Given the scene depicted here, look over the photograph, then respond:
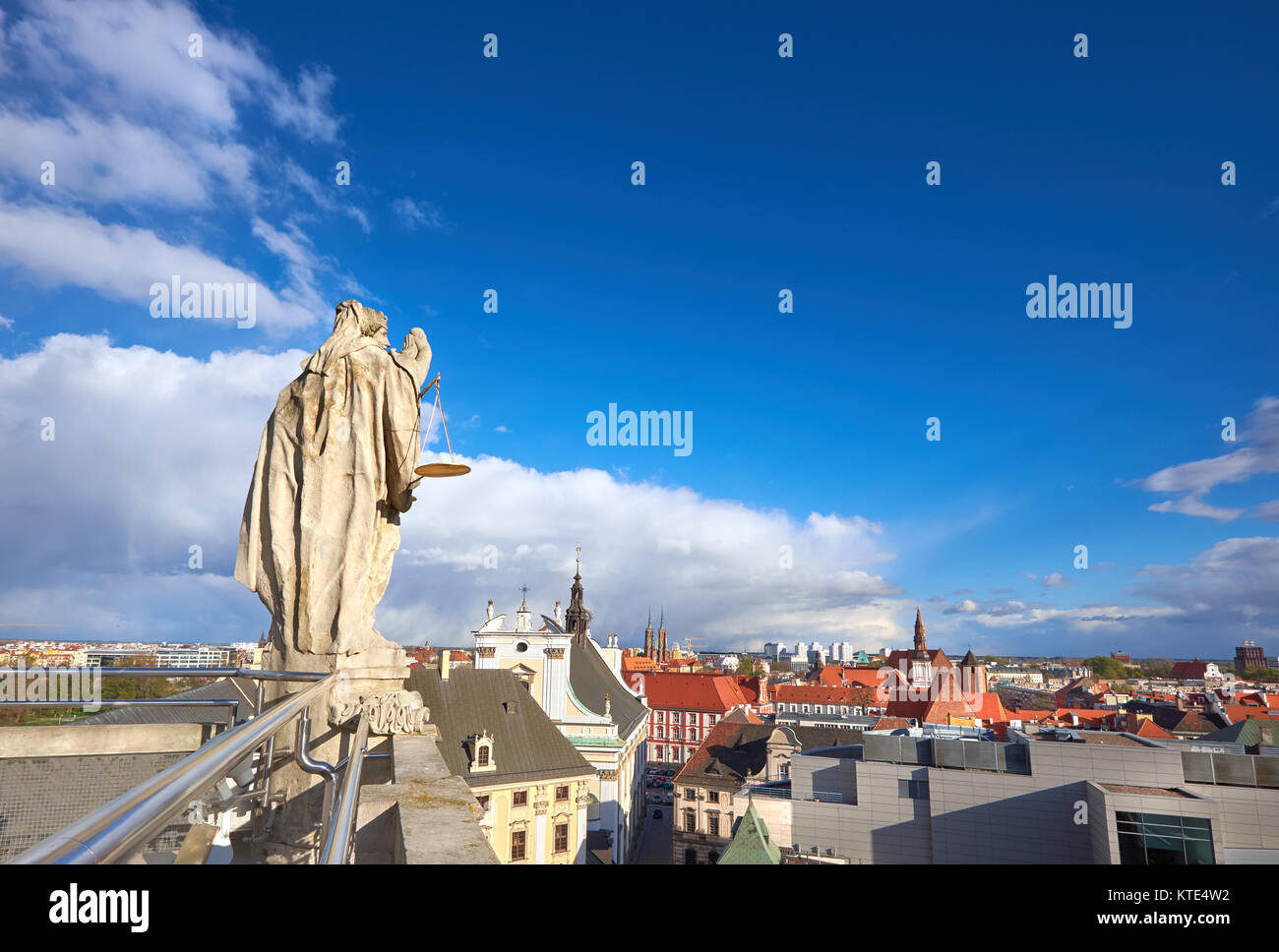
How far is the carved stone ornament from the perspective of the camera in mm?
4996

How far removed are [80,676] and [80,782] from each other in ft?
2.14

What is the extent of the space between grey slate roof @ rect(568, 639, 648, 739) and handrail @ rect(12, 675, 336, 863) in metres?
38.4

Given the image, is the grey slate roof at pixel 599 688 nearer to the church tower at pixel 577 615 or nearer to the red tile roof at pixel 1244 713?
the church tower at pixel 577 615

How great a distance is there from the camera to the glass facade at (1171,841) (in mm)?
15875

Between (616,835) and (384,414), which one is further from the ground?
(384,414)

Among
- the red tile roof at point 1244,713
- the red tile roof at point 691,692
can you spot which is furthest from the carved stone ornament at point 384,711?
the red tile roof at point 691,692

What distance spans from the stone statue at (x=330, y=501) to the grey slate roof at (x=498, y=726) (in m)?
21.4

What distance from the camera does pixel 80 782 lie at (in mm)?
3695

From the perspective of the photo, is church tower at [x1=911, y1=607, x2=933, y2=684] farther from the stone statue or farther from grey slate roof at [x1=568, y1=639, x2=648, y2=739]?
the stone statue

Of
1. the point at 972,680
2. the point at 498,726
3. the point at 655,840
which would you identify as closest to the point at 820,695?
the point at 972,680

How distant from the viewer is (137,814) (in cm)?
99

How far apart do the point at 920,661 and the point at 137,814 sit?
114083 millimetres
